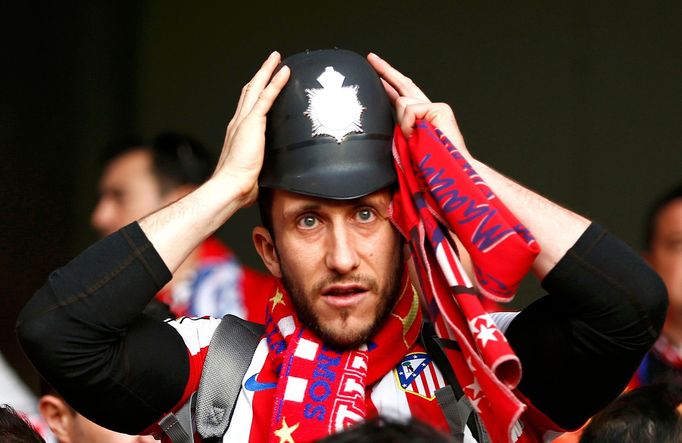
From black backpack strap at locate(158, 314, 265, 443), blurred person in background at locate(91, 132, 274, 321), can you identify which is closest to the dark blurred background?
blurred person in background at locate(91, 132, 274, 321)

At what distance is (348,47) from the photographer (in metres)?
5.91

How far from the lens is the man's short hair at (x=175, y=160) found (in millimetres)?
4870

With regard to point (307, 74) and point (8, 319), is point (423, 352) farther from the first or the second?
point (8, 319)

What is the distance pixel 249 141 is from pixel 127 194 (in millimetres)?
2129

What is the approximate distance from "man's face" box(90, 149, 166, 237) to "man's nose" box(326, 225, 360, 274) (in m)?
2.14

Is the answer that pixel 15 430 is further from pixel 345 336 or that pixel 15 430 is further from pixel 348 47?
pixel 348 47

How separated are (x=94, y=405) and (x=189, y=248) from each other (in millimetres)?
362

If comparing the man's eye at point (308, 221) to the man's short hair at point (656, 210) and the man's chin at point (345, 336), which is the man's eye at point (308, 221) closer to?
the man's chin at point (345, 336)

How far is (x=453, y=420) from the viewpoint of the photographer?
106 inches

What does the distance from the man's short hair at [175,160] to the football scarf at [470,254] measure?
2203 mm

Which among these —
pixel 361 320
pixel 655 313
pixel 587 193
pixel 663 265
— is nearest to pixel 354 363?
pixel 361 320

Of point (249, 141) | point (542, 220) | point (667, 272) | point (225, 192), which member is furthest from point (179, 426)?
point (667, 272)

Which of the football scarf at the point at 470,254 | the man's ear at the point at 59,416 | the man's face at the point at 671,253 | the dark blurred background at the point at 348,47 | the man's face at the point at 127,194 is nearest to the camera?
the football scarf at the point at 470,254

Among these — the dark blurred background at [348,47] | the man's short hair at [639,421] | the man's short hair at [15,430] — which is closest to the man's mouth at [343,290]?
the man's short hair at [639,421]
